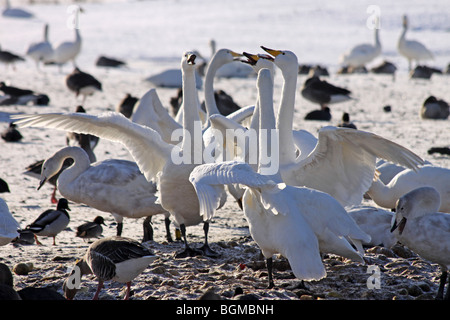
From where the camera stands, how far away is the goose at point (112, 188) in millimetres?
6836

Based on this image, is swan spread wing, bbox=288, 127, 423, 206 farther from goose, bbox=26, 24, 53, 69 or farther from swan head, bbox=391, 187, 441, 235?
goose, bbox=26, 24, 53, 69

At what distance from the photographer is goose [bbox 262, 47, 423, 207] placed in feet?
18.5

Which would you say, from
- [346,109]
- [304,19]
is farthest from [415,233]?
[304,19]

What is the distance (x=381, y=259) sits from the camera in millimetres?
6219

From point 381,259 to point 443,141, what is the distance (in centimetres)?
540

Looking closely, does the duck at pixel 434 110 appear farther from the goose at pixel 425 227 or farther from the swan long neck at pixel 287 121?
the goose at pixel 425 227

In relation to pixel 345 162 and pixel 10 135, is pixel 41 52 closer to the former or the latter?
pixel 10 135

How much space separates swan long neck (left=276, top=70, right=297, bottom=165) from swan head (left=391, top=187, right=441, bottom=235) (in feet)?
4.58

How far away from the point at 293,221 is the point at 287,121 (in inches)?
68.4

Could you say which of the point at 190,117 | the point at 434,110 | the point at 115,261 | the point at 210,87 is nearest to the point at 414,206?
the point at 115,261

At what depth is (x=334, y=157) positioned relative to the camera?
5996mm

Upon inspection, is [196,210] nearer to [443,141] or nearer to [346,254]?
[346,254]

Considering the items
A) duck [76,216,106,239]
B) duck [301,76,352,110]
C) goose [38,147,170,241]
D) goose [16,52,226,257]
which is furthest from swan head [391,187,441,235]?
duck [301,76,352,110]

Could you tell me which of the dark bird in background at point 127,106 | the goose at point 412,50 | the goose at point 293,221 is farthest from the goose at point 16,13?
the goose at point 293,221
